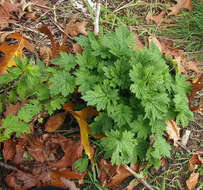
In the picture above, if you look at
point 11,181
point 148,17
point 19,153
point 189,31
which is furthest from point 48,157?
point 189,31

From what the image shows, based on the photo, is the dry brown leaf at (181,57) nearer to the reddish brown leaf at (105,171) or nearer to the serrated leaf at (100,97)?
the serrated leaf at (100,97)

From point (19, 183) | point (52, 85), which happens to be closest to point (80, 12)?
point (52, 85)

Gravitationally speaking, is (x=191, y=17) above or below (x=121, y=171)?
above

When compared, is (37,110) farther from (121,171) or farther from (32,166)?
(121,171)

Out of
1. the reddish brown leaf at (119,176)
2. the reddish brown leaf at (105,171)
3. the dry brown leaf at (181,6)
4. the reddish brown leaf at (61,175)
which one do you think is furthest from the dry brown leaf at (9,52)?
the dry brown leaf at (181,6)

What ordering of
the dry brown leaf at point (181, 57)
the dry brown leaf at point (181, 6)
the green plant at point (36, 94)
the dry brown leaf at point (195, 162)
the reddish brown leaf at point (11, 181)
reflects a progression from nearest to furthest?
the green plant at point (36, 94)
the reddish brown leaf at point (11, 181)
the dry brown leaf at point (195, 162)
the dry brown leaf at point (181, 57)
the dry brown leaf at point (181, 6)

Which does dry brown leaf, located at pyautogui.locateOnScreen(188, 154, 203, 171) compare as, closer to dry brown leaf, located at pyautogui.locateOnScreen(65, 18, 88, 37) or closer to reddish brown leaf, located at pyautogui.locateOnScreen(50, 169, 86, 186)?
reddish brown leaf, located at pyautogui.locateOnScreen(50, 169, 86, 186)
